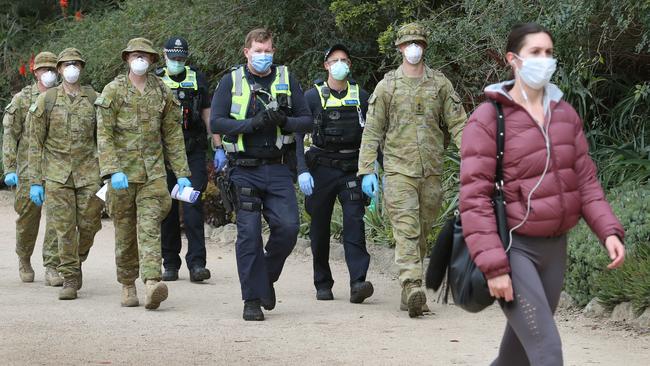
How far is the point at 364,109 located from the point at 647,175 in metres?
2.63

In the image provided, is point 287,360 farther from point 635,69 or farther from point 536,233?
point 635,69

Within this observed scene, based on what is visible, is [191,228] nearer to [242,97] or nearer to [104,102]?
[104,102]

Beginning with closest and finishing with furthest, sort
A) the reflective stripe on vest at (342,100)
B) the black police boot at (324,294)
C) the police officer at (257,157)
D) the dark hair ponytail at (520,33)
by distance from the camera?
the dark hair ponytail at (520,33)
the police officer at (257,157)
the reflective stripe on vest at (342,100)
the black police boot at (324,294)

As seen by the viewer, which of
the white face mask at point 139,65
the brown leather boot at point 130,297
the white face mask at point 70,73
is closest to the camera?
the white face mask at point 139,65

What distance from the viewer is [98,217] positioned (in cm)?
1059

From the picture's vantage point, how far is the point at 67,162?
34.3 feet

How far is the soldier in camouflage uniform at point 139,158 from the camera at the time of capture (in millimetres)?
9422

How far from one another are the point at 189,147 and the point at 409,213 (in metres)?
2.86

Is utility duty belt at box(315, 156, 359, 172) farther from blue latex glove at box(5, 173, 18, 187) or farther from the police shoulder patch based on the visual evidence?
blue latex glove at box(5, 173, 18, 187)

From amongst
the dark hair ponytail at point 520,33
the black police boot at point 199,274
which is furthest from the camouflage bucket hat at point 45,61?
the dark hair ponytail at point 520,33

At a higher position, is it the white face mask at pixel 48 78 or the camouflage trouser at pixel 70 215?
the white face mask at pixel 48 78

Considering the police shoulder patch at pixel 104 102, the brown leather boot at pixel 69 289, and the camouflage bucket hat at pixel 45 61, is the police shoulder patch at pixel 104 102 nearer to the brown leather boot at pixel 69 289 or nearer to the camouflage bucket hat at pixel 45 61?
the brown leather boot at pixel 69 289

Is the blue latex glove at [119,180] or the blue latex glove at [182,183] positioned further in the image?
the blue latex glove at [182,183]

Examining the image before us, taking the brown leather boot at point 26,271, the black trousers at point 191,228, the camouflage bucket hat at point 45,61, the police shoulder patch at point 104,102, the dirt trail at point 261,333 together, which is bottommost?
the dirt trail at point 261,333
